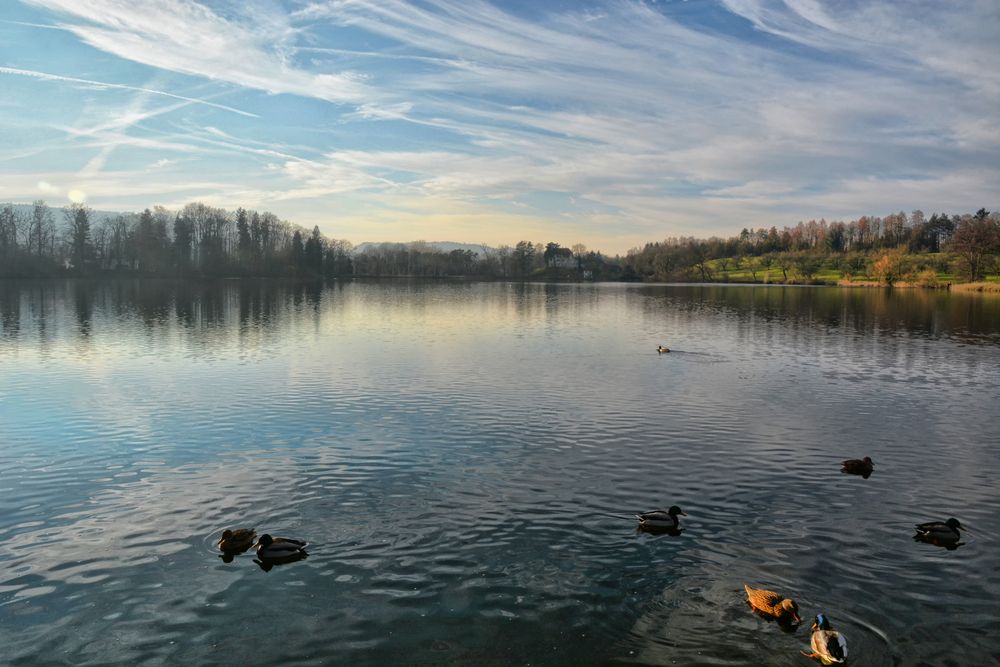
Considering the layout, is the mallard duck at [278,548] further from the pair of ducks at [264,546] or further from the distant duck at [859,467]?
the distant duck at [859,467]

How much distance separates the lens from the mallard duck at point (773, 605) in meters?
12.2

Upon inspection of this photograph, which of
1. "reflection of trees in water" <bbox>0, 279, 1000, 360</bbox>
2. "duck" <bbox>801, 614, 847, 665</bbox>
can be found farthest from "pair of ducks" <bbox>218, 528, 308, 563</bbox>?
"reflection of trees in water" <bbox>0, 279, 1000, 360</bbox>

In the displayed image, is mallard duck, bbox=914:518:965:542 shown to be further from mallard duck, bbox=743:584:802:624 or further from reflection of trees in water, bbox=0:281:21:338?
reflection of trees in water, bbox=0:281:21:338

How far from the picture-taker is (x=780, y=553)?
49.7 ft

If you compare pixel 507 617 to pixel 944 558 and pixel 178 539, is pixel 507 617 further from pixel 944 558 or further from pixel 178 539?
pixel 944 558

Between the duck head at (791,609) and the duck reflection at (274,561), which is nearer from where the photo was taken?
the duck head at (791,609)

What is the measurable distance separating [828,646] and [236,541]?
12706 millimetres

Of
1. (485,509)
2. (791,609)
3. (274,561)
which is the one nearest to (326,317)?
(485,509)

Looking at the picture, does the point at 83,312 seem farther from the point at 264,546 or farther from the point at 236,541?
the point at 264,546

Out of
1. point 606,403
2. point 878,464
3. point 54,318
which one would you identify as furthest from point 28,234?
point 878,464

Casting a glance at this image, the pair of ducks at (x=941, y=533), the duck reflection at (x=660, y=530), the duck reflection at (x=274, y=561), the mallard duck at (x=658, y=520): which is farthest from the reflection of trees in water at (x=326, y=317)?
the pair of ducks at (x=941, y=533)

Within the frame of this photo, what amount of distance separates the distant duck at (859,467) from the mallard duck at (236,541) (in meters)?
18.8

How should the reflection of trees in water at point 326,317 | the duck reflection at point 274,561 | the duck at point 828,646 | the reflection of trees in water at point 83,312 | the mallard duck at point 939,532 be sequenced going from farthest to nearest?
the reflection of trees in water at point 83,312 < the reflection of trees in water at point 326,317 < the mallard duck at point 939,532 < the duck reflection at point 274,561 < the duck at point 828,646

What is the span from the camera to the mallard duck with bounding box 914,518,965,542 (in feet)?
52.4
